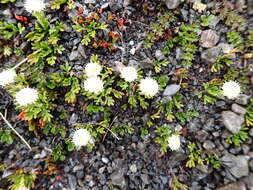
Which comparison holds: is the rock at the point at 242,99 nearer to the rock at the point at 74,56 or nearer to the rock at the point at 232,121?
the rock at the point at 232,121

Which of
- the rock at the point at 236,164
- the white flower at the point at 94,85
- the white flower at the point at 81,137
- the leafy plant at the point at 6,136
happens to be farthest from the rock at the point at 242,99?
the leafy plant at the point at 6,136

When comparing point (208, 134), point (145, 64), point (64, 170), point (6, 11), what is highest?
point (6, 11)

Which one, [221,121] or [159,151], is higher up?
[221,121]

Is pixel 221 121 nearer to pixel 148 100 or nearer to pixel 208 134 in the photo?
pixel 208 134

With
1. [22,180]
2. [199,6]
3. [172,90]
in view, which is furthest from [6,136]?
[199,6]

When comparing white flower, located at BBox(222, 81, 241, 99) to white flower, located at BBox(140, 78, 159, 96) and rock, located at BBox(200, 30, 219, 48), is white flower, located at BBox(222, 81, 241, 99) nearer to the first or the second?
rock, located at BBox(200, 30, 219, 48)

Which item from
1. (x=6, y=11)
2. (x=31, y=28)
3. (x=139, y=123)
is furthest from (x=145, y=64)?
(x=6, y=11)
